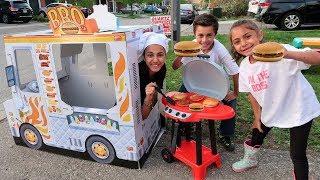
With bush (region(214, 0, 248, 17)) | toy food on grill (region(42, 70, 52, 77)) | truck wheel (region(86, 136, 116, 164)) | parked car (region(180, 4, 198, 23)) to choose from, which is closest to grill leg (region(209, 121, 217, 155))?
truck wheel (region(86, 136, 116, 164))

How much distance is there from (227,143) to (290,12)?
977 cm

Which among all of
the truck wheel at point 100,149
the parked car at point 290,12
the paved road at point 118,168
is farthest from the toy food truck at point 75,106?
the parked car at point 290,12

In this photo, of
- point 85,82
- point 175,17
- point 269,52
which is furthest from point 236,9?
point 269,52

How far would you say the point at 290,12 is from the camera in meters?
11.5

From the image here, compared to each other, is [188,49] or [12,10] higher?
[188,49]

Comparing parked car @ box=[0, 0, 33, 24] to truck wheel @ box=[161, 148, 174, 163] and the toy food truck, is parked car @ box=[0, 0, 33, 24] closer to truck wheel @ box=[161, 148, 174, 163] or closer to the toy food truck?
the toy food truck

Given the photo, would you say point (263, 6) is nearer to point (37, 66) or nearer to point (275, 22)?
point (275, 22)

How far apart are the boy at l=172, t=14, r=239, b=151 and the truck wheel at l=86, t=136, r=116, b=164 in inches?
37.3

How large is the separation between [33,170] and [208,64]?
187 centimetres

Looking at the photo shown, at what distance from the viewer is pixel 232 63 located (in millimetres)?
3072

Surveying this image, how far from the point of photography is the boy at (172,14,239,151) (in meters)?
2.95

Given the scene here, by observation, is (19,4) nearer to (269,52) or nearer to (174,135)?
(174,135)

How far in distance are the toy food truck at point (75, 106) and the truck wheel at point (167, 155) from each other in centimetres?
17

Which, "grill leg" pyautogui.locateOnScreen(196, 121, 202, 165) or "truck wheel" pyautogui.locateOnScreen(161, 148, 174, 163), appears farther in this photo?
"truck wheel" pyautogui.locateOnScreen(161, 148, 174, 163)
